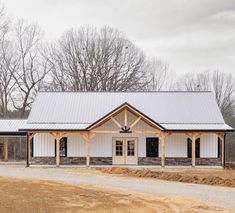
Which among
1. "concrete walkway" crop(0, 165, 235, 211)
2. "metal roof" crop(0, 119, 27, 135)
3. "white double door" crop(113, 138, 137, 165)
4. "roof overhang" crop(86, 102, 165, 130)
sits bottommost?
"concrete walkway" crop(0, 165, 235, 211)

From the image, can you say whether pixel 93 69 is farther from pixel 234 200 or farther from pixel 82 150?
pixel 234 200

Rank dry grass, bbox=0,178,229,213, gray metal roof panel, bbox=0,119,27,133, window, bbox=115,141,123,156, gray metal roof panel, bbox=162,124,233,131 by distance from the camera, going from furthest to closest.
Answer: gray metal roof panel, bbox=0,119,27,133, window, bbox=115,141,123,156, gray metal roof panel, bbox=162,124,233,131, dry grass, bbox=0,178,229,213

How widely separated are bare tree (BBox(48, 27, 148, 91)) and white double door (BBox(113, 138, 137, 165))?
20.4m

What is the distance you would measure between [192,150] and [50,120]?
9.66 meters

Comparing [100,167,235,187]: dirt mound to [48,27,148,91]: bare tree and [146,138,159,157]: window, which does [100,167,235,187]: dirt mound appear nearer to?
[146,138,159,157]: window

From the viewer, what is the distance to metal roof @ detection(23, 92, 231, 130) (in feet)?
111

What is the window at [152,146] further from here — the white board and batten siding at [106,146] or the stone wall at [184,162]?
the stone wall at [184,162]

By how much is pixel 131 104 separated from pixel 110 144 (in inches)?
148

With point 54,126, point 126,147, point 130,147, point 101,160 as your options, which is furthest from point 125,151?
point 54,126

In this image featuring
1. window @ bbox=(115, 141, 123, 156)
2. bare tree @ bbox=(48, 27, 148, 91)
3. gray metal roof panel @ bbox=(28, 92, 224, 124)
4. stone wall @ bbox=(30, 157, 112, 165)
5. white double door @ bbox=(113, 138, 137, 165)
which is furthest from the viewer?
bare tree @ bbox=(48, 27, 148, 91)

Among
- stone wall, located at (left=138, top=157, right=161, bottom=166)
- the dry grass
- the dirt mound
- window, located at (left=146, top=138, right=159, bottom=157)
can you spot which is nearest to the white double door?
stone wall, located at (left=138, top=157, right=161, bottom=166)

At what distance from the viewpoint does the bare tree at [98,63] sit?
54906mm

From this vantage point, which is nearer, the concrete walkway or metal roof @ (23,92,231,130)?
the concrete walkway

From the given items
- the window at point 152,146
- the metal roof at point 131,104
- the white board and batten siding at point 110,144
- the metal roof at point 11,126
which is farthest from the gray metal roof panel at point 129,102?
the metal roof at point 11,126
